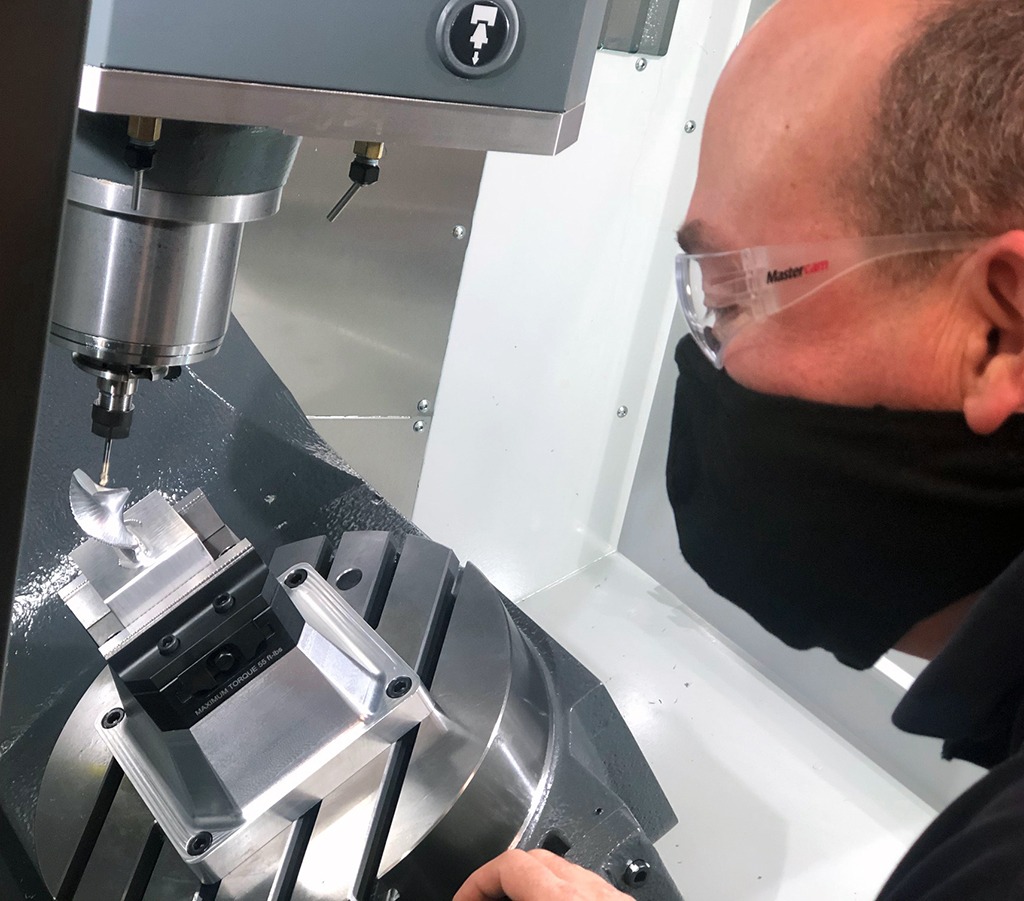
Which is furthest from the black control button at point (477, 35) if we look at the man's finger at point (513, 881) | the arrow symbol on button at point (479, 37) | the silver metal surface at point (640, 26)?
the silver metal surface at point (640, 26)

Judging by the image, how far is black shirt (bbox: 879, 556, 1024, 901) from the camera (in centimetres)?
58

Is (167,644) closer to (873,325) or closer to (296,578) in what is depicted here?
(296,578)

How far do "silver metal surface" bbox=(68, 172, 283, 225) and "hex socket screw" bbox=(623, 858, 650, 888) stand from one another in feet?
1.95

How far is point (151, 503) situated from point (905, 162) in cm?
58

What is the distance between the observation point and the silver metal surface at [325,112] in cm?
49

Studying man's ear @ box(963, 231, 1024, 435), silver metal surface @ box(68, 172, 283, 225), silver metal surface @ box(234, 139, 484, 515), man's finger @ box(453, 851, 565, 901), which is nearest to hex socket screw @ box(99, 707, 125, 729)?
man's finger @ box(453, 851, 565, 901)

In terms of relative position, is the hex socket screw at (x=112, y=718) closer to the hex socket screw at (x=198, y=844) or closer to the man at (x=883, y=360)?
the hex socket screw at (x=198, y=844)

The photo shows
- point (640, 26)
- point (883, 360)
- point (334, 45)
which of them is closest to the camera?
point (334, 45)

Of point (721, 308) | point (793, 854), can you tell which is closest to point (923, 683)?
point (721, 308)

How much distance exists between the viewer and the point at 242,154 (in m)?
0.62

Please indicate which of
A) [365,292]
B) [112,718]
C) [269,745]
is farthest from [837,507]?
[365,292]

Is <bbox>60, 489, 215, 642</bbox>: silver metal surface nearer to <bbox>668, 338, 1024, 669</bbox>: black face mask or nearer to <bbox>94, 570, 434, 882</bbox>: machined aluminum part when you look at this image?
<bbox>94, 570, 434, 882</bbox>: machined aluminum part

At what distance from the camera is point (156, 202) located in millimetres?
604

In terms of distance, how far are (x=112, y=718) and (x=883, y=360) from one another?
647mm
